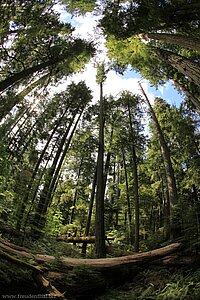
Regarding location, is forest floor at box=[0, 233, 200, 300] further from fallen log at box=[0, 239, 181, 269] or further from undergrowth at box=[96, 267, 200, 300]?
fallen log at box=[0, 239, 181, 269]

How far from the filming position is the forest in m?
5.63

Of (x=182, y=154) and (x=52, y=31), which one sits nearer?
(x=52, y=31)

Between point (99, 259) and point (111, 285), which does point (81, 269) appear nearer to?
point (99, 259)

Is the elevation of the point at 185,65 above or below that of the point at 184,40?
above

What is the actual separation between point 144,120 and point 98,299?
13.2 metres

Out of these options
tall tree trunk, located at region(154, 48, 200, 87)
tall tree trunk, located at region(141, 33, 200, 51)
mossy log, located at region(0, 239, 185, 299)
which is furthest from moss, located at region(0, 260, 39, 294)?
tall tree trunk, located at region(141, 33, 200, 51)

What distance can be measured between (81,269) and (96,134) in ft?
41.9

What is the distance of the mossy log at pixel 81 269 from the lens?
5102 mm

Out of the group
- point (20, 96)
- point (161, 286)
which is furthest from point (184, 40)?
point (20, 96)

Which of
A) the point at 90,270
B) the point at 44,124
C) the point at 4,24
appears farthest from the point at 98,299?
the point at 44,124

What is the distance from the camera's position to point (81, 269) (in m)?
5.85

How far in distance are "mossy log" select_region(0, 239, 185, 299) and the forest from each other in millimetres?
26

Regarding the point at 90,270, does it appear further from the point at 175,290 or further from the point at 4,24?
the point at 4,24

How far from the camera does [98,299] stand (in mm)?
5465
